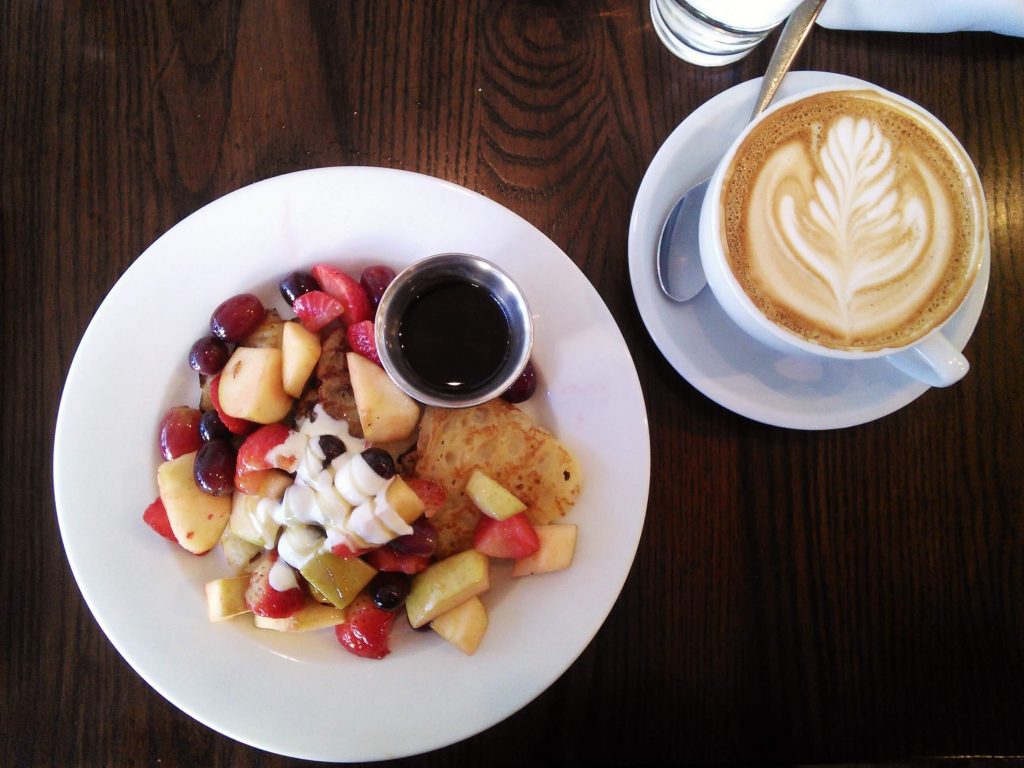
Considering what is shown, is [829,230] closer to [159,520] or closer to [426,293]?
[426,293]

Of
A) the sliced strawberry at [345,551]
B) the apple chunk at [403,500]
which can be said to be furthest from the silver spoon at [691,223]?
the sliced strawberry at [345,551]

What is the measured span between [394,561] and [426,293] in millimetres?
500

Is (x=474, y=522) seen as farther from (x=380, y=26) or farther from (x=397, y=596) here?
(x=380, y=26)

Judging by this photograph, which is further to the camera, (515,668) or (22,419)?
(22,419)

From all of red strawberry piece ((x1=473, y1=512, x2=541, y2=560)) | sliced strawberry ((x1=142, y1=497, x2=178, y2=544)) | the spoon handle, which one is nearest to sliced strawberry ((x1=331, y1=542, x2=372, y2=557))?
red strawberry piece ((x1=473, y1=512, x2=541, y2=560))

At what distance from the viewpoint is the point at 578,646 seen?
43.0 inches

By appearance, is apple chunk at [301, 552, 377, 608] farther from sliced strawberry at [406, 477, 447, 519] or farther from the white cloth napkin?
the white cloth napkin

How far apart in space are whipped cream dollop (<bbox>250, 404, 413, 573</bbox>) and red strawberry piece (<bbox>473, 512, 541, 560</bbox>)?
0.46ft

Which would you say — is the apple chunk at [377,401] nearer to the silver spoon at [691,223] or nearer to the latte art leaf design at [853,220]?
the silver spoon at [691,223]

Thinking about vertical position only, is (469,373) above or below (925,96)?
below

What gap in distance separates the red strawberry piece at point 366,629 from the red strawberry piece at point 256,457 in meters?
0.28

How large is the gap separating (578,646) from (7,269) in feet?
4.44

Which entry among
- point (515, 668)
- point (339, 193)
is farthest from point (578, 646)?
point (339, 193)

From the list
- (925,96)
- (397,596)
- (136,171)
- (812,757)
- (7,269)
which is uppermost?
(925,96)
